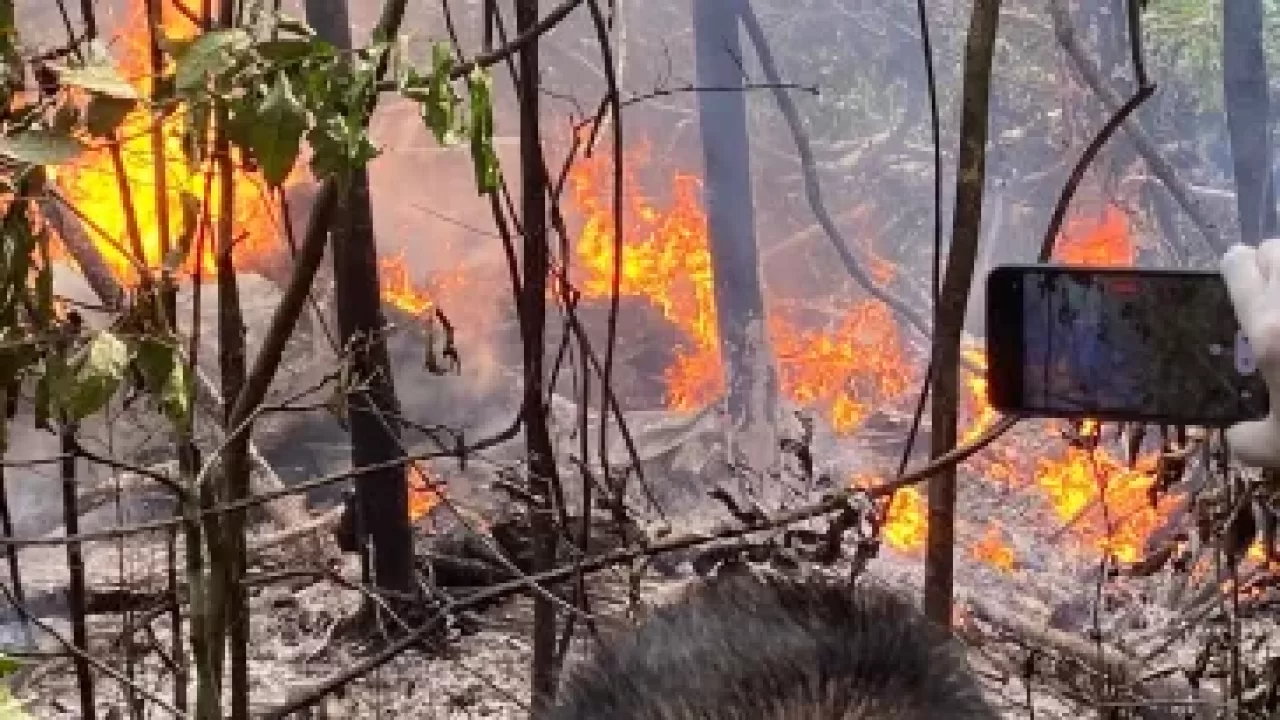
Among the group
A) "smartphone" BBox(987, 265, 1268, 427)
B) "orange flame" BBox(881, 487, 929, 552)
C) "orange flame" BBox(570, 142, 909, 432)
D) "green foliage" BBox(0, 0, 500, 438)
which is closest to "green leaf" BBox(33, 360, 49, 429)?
"green foliage" BBox(0, 0, 500, 438)

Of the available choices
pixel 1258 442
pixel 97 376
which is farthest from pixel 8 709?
pixel 1258 442

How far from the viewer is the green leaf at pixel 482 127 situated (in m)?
0.69

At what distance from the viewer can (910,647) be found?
0.60 meters

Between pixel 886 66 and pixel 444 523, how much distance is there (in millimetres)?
1311

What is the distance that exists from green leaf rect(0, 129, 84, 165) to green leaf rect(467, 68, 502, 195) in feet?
0.60

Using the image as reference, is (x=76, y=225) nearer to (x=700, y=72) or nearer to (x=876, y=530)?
(x=876, y=530)

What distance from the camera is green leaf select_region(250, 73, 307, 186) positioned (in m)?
0.62

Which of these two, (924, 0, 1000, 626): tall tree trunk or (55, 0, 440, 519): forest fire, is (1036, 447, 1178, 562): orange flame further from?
(924, 0, 1000, 626): tall tree trunk

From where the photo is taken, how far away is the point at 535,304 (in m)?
1.34

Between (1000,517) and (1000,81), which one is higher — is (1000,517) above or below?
below

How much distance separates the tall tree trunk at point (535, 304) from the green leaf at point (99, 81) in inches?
24.0

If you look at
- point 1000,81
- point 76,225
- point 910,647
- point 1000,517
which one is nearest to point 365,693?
point 76,225

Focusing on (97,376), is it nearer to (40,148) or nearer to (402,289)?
(40,148)

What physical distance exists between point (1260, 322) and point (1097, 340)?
175 millimetres
